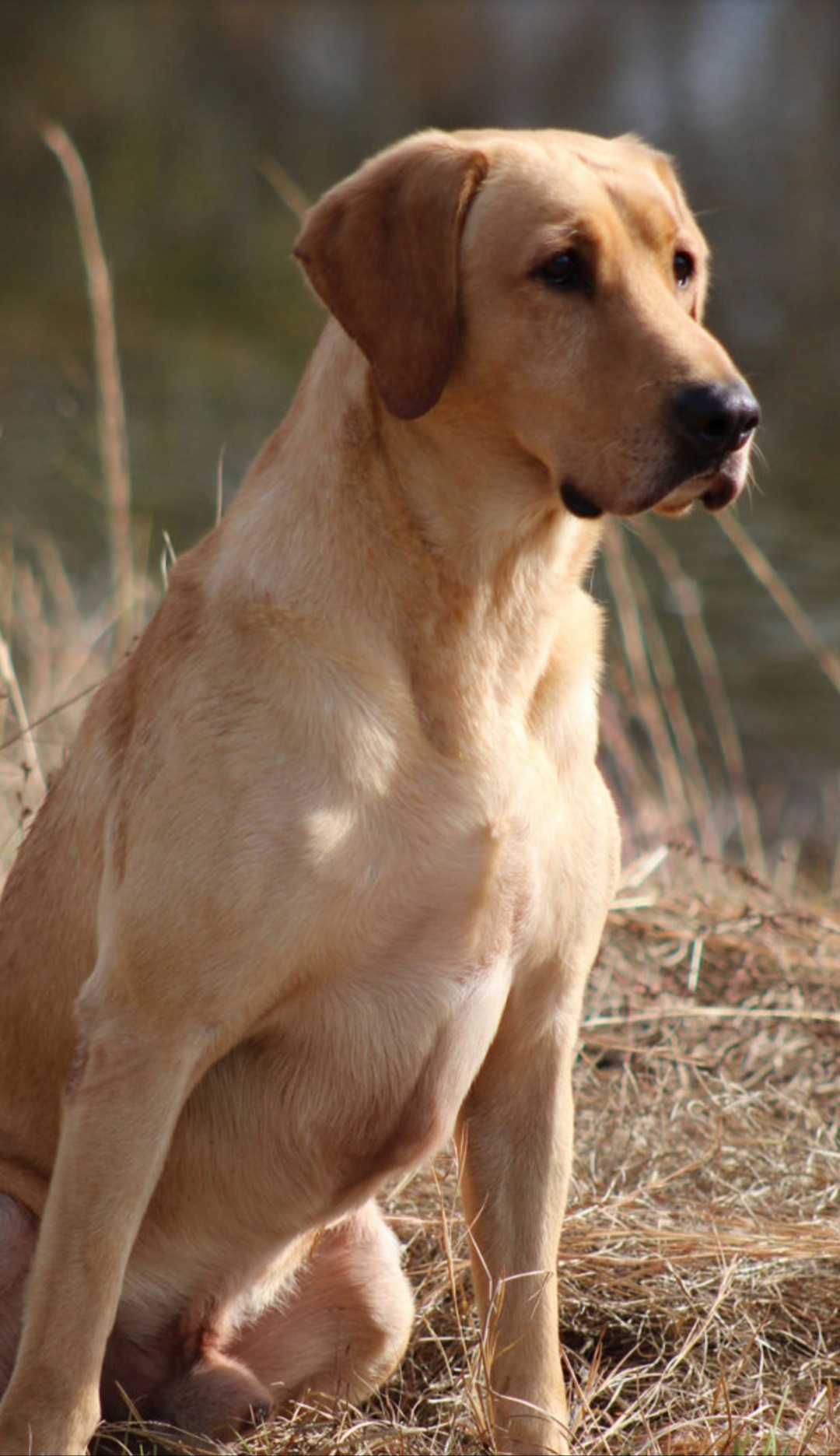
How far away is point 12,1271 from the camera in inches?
110

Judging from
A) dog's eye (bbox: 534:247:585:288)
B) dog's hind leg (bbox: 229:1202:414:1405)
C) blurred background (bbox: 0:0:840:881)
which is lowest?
blurred background (bbox: 0:0:840:881)

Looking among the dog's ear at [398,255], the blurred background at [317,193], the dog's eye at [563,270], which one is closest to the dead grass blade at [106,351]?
the blurred background at [317,193]

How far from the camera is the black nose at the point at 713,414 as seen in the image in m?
2.54

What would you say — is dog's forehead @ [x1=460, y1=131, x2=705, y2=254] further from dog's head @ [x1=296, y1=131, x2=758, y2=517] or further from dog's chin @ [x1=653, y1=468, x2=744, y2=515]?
dog's chin @ [x1=653, y1=468, x2=744, y2=515]

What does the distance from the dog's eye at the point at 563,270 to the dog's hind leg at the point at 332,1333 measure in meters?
1.50

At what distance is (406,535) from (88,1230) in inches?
39.5

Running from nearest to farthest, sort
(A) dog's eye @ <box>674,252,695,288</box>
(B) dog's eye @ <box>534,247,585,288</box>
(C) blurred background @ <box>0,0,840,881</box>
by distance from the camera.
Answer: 1. (B) dog's eye @ <box>534,247,585,288</box>
2. (A) dog's eye @ <box>674,252,695,288</box>
3. (C) blurred background @ <box>0,0,840,881</box>

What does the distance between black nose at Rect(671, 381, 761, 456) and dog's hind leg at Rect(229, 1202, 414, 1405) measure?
1.39 m

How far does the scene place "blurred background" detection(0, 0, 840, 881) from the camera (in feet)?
28.3

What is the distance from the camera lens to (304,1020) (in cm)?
266

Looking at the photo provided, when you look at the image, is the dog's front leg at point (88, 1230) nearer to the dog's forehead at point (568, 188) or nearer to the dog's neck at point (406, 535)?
the dog's neck at point (406, 535)

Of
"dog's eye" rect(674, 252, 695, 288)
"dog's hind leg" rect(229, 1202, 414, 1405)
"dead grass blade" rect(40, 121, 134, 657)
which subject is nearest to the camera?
"dog's eye" rect(674, 252, 695, 288)

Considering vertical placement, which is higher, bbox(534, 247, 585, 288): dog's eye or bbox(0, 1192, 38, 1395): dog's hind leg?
bbox(534, 247, 585, 288): dog's eye

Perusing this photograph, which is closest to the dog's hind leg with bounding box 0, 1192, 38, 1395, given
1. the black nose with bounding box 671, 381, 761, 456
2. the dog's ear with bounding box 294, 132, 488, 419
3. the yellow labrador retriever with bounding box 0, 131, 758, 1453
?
the yellow labrador retriever with bounding box 0, 131, 758, 1453
